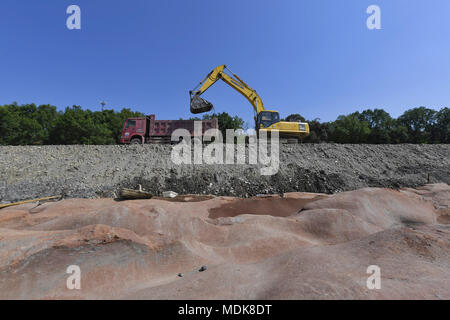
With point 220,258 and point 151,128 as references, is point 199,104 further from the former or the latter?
point 220,258

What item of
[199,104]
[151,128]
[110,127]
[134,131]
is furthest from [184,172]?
[110,127]

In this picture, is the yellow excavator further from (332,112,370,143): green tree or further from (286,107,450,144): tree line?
(332,112,370,143): green tree

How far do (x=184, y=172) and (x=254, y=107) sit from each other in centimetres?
803

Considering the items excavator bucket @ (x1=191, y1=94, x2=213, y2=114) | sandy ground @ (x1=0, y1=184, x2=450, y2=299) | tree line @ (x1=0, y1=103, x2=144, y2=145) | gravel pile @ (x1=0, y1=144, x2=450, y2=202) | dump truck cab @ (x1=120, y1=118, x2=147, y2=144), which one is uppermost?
tree line @ (x1=0, y1=103, x2=144, y2=145)

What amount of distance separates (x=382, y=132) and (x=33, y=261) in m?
49.0

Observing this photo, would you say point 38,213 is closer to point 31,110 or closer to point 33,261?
point 33,261

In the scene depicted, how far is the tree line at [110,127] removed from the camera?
107ft

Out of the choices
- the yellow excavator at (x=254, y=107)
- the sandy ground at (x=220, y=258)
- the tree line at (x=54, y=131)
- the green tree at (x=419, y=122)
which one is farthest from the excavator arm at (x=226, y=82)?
the green tree at (x=419, y=122)

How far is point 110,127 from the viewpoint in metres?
39.2

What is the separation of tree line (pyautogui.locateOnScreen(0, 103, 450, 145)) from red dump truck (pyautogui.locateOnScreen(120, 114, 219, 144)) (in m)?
19.0

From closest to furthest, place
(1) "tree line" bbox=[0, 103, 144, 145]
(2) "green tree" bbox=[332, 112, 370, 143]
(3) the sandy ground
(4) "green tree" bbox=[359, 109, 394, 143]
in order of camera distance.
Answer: (3) the sandy ground < (1) "tree line" bbox=[0, 103, 144, 145] < (4) "green tree" bbox=[359, 109, 394, 143] < (2) "green tree" bbox=[332, 112, 370, 143]

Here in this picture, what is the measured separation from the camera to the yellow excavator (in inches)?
539

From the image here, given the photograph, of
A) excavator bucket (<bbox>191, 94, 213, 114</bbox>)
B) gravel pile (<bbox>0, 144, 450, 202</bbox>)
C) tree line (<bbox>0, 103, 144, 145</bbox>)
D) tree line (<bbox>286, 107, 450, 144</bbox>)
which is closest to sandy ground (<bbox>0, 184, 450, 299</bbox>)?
gravel pile (<bbox>0, 144, 450, 202</bbox>)
